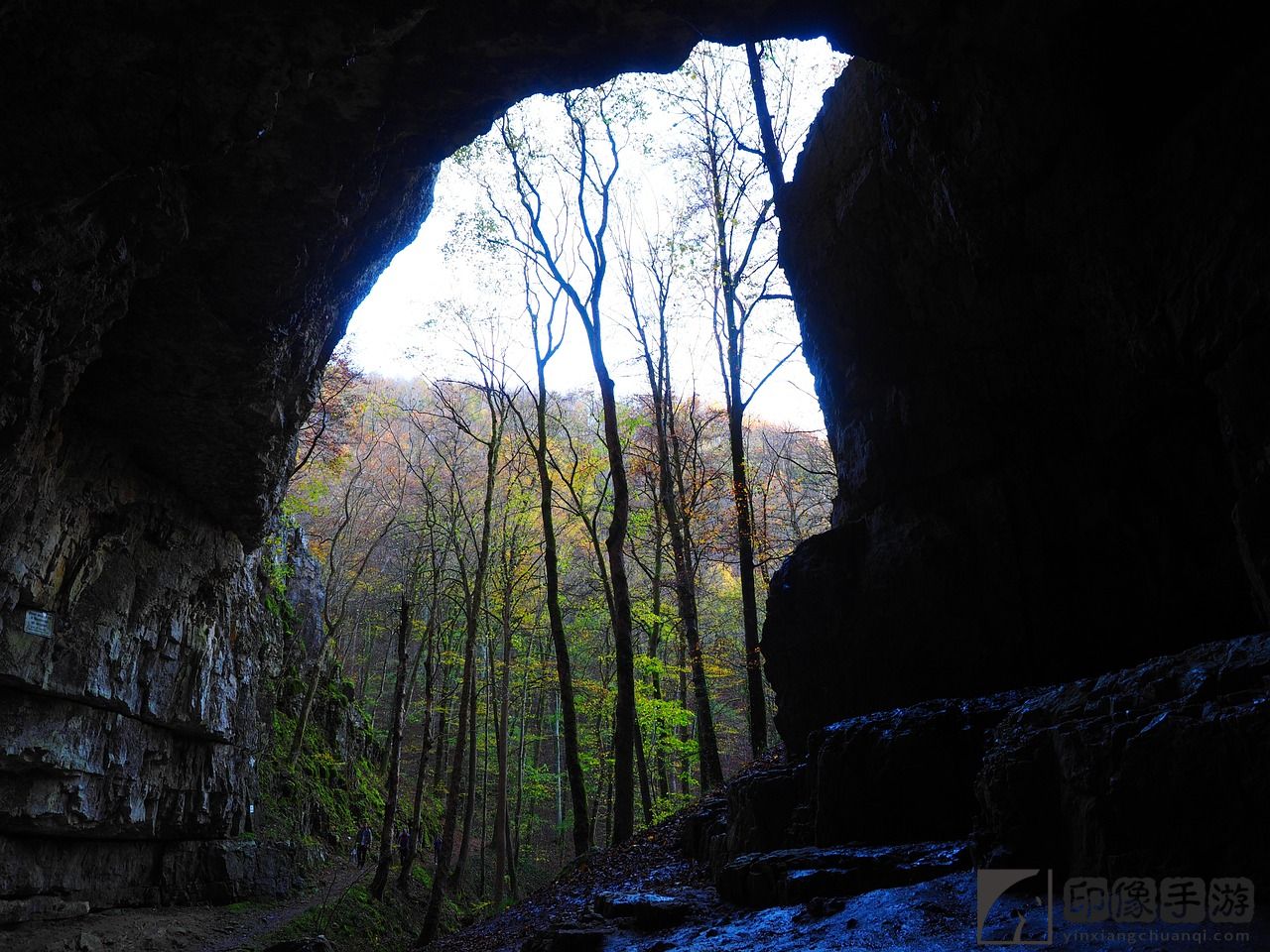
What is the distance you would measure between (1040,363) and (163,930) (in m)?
14.2

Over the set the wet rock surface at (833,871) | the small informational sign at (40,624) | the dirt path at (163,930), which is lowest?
the dirt path at (163,930)

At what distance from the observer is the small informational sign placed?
8.73 metres

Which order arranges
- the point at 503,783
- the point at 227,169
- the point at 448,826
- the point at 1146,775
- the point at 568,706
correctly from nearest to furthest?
the point at 1146,775, the point at 227,169, the point at 568,706, the point at 448,826, the point at 503,783

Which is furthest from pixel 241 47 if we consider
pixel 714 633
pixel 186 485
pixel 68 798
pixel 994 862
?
pixel 714 633

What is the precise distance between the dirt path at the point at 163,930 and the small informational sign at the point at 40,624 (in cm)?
376

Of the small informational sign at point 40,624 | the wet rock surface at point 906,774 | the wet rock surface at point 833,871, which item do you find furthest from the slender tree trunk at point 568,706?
the small informational sign at point 40,624

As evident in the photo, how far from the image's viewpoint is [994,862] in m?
4.18

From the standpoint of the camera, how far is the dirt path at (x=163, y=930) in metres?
9.00

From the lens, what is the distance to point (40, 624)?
885cm

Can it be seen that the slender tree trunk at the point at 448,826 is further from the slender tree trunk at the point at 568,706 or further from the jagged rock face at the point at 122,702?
the jagged rock face at the point at 122,702

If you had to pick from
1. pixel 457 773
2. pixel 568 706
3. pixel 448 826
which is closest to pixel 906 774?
pixel 568 706

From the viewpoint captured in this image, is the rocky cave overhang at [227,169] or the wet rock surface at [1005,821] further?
the rocky cave overhang at [227,169]

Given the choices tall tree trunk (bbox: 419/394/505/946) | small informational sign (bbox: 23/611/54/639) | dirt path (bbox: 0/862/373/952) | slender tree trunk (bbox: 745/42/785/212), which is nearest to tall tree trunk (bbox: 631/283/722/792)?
tall tree trunk (bbox: 419/394/505/946)

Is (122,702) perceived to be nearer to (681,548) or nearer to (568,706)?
(568,706)
